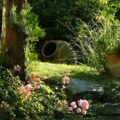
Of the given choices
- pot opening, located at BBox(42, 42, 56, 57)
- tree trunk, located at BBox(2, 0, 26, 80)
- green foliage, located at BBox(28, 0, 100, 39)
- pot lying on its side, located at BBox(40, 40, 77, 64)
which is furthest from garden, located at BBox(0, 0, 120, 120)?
green foliage, located at BBox(28, 0, 100, 39)

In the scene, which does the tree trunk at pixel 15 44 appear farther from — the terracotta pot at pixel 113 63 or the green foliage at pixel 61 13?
the green foliage at pixel 61 13

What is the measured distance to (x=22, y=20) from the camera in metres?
6.36

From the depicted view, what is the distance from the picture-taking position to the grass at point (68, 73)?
717 centimetres

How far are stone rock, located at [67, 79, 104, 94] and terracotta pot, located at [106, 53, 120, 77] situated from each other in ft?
2.58

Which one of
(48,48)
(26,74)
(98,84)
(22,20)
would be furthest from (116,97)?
(48,48)

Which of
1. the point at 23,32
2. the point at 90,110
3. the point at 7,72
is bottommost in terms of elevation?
the point at 90,110

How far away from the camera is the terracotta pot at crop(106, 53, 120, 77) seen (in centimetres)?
766

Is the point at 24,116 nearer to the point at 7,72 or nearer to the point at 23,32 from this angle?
the point at 7,72

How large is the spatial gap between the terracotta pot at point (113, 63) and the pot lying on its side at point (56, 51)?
2671 mm

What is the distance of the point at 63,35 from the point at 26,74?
5.84 m

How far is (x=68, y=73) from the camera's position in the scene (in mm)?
7637

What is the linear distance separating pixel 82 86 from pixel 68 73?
0.89 m

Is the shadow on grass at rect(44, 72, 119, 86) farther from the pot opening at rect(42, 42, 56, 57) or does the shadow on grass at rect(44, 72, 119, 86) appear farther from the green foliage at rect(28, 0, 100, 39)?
the green foliage at rect(28, 0, 100, 39)

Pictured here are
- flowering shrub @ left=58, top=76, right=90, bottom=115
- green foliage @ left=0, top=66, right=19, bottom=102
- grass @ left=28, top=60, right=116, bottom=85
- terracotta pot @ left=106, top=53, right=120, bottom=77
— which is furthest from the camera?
terracotta pot @ left=106, top=53, right=120, bottom=77
